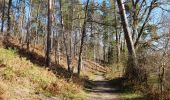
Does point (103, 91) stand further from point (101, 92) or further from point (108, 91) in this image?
point (101, 92)

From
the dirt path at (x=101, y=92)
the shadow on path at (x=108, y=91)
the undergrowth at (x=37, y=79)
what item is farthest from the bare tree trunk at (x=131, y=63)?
the undergrowth at (x=37, y=79)

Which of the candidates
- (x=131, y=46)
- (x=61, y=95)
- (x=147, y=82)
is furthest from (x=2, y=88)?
(x=131, y=46)

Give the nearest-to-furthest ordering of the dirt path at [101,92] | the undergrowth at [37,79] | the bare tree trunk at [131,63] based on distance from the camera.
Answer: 1. the undergrowth at [37,79]
2. the dirt path at [101,92]
3. the bare tree trunk at [131,63]

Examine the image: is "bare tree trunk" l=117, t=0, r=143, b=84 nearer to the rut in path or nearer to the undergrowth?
the rut in path

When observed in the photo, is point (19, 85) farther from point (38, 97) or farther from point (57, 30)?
point (57, 30)

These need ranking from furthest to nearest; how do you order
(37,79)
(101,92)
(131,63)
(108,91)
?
(131,63) → (108,91) → (101,92) → (37,79)

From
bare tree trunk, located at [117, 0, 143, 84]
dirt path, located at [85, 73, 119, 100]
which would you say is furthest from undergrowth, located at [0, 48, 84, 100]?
bare tree trunk, located at [117, 0, 143, 84]

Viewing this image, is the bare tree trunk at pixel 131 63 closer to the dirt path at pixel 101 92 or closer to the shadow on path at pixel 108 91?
the shadow on path at pixel 108 91

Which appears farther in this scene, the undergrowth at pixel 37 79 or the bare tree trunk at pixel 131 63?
the bare tree trunk at pixel 131 63

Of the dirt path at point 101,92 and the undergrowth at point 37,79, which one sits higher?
the undergrowth at point 37,79

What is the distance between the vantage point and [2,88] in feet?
37.2

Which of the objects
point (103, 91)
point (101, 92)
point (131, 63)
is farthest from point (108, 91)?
point (131, 63)

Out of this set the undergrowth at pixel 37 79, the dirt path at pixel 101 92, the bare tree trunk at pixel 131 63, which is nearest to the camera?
the undergrowth at pixel 37 79

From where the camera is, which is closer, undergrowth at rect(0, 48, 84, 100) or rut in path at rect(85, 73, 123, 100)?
undergrowth at rect(0, 48, 84, 100)
